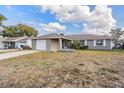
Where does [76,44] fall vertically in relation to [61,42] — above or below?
below

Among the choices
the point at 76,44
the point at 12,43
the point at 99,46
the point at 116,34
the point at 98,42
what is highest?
the point at 116,34

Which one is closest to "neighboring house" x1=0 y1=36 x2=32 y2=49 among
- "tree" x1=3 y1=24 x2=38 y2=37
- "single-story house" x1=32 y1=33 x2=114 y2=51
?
"single-story house" x1=32 y1=33 x2=114 y2=51

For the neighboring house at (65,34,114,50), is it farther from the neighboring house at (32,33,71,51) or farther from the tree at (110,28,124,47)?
the neighboring house at (32,33,71,51)

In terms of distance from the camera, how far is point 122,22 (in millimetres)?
24641

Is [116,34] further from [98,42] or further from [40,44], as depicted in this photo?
[40,44]

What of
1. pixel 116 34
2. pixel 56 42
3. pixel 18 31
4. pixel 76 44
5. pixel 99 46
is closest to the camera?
pixel 56 42

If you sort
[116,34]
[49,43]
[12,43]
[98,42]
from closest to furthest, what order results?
[49,43] < [116,34] < [98,42] < [12,43]

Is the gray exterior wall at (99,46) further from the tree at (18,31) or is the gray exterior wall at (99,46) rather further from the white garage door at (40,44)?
the tree at (18,31)

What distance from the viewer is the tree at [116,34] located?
25.1 m

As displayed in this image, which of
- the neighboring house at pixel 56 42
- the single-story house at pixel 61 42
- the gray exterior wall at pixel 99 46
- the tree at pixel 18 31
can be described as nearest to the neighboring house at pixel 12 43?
the neighboring house at pixel 56 42

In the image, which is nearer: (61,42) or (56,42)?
(61,42)

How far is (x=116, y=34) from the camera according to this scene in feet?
83.4

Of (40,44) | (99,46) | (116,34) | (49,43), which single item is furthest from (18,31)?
(116,34)
